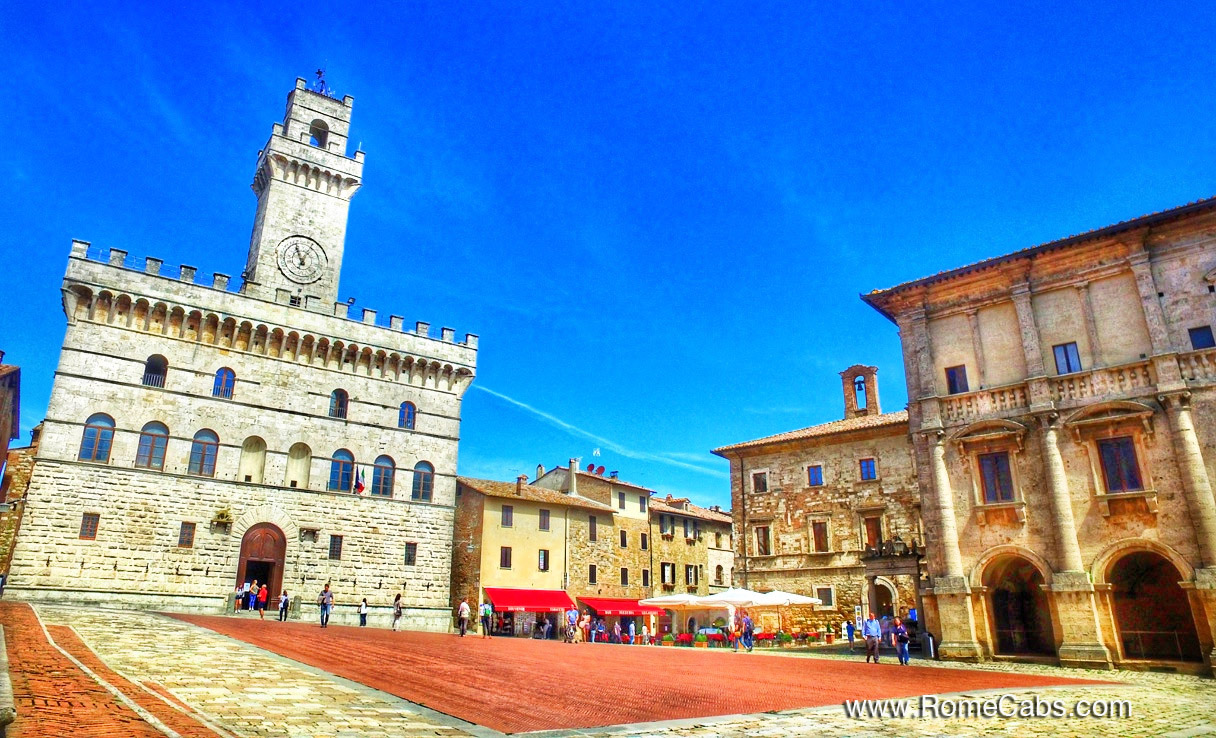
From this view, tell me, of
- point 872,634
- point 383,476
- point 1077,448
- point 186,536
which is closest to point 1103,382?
point 1077,448

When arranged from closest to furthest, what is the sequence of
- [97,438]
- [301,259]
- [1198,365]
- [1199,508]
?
[1199,508] → [1198,365] → [97,438] → [301,259]

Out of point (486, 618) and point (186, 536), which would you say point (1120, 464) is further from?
point (186, 536)

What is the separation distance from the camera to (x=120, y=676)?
32.3 ft

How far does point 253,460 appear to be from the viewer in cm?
3353

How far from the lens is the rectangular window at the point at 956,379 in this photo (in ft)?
80.9

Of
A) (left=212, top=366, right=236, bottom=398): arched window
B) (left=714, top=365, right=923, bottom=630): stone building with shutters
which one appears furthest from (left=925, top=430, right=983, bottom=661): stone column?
(left=212, top=366, right=236, bottom=398): arched window

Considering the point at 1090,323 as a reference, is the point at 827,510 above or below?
below

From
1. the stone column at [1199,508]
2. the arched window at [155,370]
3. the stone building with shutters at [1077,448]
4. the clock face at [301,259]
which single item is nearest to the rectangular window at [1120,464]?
the stone building with shutters at [1077,448]

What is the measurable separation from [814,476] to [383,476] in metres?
21.3

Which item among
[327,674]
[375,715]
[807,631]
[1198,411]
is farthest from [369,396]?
[1198,411]

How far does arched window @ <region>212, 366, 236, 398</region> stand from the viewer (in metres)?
33.2

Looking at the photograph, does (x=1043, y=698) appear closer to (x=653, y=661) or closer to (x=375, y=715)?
(x=653, y=661)

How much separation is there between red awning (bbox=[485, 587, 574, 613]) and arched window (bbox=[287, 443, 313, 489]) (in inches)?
441

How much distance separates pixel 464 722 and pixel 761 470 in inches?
1240
